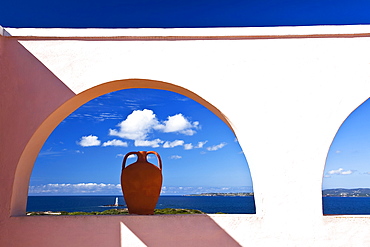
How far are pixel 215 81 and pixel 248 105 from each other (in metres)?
0.33

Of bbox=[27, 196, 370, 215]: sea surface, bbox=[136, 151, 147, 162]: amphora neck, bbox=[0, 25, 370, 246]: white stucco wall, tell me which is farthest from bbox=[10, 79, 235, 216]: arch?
bbox=[27, 196, 370, 215]: sea surface

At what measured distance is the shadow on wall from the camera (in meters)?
2.85

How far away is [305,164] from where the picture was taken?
9.59 ft

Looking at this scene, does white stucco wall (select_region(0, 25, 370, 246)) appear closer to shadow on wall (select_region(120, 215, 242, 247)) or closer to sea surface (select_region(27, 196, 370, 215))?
shadow on wall (select_region(120, 215, 242, 247))

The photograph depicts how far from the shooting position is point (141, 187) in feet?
10.7

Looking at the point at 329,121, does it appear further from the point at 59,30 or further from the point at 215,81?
the point at 59,30

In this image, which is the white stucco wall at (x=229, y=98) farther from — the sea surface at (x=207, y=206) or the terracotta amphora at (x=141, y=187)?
the sea surface at (x=207, y=206)

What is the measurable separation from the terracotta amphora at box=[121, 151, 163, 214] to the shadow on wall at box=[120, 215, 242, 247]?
0.40m

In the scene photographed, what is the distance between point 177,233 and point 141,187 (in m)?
0.60

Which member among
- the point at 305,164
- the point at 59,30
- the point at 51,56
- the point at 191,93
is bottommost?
the point at 305,164

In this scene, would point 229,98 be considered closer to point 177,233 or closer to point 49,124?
point 177,233

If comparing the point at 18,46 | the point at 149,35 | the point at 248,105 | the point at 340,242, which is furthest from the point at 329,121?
the point at 18,46

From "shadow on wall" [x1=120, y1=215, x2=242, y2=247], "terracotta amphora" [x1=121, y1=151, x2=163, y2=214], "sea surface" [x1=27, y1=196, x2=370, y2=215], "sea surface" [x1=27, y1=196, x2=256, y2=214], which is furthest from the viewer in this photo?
"sea surface" [x1=27, y1=196, x2=256, y2=214]

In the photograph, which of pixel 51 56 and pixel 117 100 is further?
pixel 117 100
